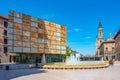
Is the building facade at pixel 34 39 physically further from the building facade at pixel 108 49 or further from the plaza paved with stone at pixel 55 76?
the building facade at pixel 108 49

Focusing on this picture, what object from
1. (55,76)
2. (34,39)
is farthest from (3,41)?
(55,76)

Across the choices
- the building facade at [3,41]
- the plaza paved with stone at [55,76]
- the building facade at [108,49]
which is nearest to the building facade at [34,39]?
the building facade at [3,41]

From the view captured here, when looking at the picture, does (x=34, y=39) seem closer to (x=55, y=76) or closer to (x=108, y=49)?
(x=55, y=76)

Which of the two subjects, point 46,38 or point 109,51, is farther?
point 109,51

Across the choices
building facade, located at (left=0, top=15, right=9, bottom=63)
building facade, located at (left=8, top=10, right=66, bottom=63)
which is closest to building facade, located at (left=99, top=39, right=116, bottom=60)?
building facade, located at (left=8, top=10, right=66, bottom=63)

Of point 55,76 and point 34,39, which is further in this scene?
point 34,39

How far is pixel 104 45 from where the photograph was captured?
120 m

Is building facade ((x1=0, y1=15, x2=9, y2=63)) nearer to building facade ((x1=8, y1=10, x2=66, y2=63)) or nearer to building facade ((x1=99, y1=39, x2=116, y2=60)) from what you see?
building facade ((x1=8, y1=10, x2=66, y2=63))

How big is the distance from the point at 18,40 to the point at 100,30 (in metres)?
99.8

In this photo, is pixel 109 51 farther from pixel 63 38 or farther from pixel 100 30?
pixel 63 38

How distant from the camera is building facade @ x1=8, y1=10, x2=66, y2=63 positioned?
54.0m

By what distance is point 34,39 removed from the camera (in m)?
61.7

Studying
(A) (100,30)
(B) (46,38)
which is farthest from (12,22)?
(A) (100,30)

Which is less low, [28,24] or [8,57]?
[28,24]
